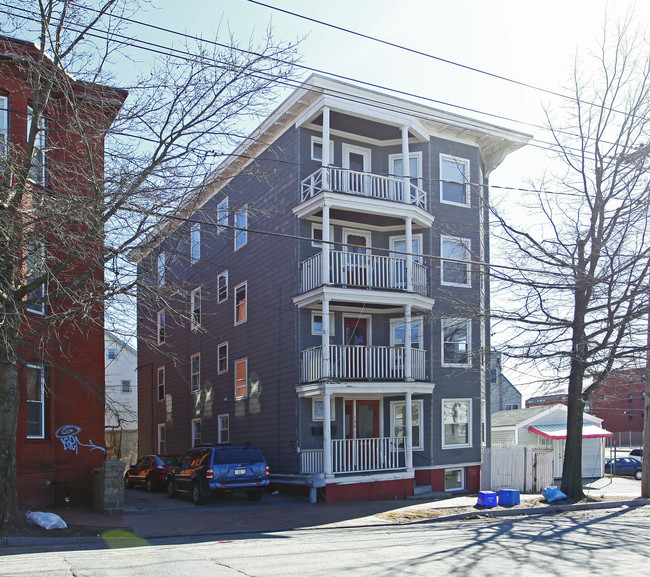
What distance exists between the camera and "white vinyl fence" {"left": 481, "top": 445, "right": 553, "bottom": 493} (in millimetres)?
21641

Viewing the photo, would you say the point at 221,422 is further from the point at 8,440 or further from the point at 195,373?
the point at 8,440

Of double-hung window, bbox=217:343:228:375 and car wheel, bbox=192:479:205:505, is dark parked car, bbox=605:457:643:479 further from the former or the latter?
car wheel, bbox=192:479:205:505

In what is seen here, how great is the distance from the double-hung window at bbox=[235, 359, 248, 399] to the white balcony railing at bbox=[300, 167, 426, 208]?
22.9 ft

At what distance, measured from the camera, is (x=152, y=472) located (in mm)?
23234

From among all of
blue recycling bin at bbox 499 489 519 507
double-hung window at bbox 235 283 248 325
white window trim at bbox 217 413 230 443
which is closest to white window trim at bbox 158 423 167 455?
white window trim at bbox 217 413 230 443

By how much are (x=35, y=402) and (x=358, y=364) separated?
908 centimetres

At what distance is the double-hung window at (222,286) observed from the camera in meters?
27.1

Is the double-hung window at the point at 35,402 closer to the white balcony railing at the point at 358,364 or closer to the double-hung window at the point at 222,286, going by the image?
the white balcony railing at the point at 358,364

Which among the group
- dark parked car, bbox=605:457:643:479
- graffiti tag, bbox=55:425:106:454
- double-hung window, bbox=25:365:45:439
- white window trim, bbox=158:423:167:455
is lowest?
dark parked car, bbox=605:457:643:479

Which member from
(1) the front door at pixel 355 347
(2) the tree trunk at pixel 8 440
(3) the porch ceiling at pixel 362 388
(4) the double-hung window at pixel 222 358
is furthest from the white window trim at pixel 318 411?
(2) the tree trunk at pixel 8 440

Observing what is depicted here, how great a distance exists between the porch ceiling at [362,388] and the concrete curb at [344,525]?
4397 mm

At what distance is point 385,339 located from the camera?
896 inches

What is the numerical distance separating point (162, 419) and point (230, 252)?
10693mm

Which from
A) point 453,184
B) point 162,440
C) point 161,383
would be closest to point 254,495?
point 453,184
